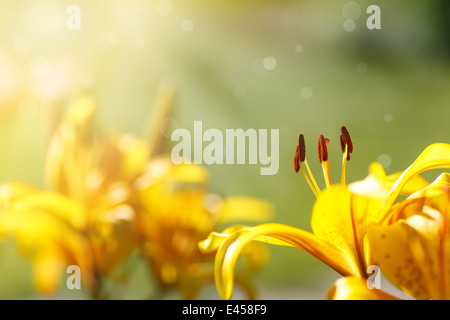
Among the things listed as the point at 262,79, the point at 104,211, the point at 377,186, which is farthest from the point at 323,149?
the point at 262,79

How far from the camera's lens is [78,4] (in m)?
0.69

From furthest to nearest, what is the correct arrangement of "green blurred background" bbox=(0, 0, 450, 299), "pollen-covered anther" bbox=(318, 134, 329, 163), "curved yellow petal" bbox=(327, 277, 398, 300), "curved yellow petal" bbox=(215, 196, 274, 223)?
"green blurred background" bbox=(0, 0, 450, 299)
"curved yellow petal" bbox=(215, 196, 274, 223)
"pollen-covered anther" bbox=(318, 134, 329, 163)
"curved yellow petal" bbox=(327, 277, 398, 300)

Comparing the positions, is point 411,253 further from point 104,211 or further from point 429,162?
point 104,211

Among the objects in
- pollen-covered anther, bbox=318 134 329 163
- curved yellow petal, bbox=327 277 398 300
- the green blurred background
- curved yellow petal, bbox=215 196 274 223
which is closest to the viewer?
curved yellow petal, bbox=327 277 398 300

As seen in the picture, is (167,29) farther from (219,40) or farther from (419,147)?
(419,147)

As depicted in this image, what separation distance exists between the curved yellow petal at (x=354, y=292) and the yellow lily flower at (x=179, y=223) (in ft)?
0.65

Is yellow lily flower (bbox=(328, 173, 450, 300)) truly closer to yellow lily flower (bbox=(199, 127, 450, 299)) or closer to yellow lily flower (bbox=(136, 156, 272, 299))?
yellow lily flower (bbox=(199, 127, 450, 299))

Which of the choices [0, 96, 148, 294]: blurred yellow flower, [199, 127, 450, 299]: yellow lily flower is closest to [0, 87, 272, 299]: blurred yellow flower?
[0, 96, 148, 294]: blurred yellow flower

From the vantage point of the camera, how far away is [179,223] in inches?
19.9

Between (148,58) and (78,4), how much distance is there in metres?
0.13

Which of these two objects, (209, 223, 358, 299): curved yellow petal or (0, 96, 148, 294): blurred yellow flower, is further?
(0, 96, 148, 294): blurred yellow flower

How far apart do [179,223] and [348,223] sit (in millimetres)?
204

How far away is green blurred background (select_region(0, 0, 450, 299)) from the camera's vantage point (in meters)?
0.71
